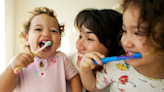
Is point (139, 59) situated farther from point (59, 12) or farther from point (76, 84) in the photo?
point (59, 12)

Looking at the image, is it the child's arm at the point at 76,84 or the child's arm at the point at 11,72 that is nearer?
the child's arm at the point at 11,72

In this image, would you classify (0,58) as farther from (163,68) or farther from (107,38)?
(163,68)

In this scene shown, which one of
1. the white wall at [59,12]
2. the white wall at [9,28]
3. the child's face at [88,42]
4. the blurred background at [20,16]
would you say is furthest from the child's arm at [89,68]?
the white wall at [9,28]

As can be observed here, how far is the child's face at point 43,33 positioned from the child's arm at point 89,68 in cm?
23

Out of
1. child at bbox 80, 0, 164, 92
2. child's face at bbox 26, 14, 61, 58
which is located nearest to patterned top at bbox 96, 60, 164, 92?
child at bbox 80, 0, 164, 92

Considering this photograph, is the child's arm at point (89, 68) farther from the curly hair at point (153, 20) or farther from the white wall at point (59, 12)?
the white wall at point (59, 12)

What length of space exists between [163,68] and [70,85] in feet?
1.73

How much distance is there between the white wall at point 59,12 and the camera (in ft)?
4.72

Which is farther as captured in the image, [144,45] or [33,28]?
[33,28]

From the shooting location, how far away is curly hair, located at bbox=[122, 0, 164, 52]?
423 millimetres

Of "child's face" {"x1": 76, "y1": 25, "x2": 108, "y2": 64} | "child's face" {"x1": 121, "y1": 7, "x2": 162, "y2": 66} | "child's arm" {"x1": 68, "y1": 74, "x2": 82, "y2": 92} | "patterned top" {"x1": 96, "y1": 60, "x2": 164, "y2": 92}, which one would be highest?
"child's face" {"x1": 121, "y1": 7, "x2": 162, "y2": 66}

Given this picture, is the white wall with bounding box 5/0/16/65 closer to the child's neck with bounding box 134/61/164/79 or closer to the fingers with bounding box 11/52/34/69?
the fingers with bounding box 11/52/34/69

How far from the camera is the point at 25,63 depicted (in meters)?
0.57

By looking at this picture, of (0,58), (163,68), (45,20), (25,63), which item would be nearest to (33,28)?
(45,20)
